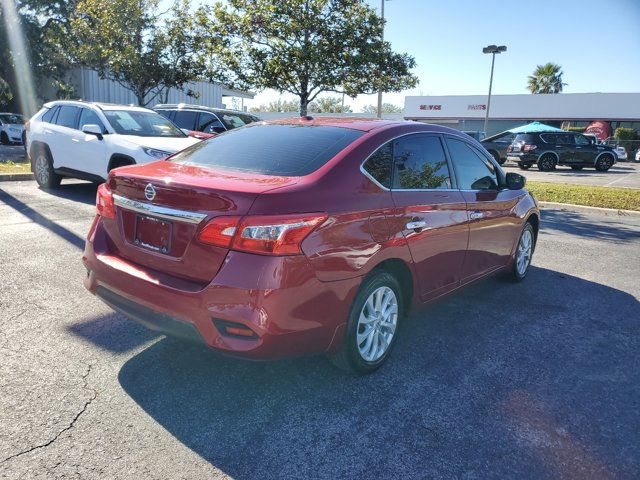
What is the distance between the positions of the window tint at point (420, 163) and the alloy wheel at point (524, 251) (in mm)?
1847

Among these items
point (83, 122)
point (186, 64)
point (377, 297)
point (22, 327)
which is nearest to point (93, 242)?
point (22, 327)

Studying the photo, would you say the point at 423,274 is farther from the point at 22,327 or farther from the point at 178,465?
the point at 22,327

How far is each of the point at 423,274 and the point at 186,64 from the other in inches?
841

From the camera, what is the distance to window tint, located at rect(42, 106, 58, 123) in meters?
10.0

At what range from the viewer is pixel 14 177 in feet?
36.1

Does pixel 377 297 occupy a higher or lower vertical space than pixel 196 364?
higher

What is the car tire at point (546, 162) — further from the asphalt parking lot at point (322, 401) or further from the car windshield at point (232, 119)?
the asphalt parking lot at point (322, 401)

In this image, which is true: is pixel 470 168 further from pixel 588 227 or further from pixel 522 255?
pixel 588 227

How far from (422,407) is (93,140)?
7.71 metres

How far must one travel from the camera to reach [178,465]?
2.44 meters

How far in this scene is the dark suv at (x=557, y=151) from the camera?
79.2 feet

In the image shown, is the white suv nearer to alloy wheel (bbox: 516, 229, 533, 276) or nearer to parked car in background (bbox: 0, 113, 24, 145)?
alloy wheel (bbox: 516, 229, 533, 276)

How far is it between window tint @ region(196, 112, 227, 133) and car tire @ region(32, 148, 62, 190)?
13.7 ft

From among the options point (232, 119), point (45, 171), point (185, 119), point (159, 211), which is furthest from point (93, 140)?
point (159, 211)
